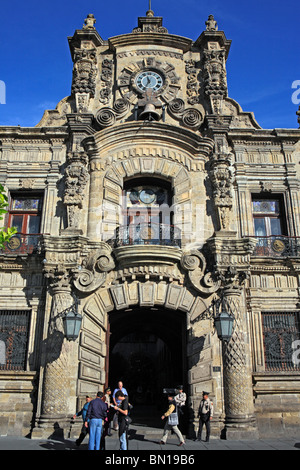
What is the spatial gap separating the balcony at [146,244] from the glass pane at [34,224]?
10.4ft

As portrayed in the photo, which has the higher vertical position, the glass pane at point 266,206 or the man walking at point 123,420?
the glass pane at point 266,206

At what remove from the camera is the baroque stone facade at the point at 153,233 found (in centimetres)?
1368

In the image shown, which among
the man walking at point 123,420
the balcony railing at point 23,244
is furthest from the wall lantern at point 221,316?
the balcony railing at point 23,244

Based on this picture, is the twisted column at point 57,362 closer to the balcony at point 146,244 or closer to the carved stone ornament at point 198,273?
the balcony at point 146,244

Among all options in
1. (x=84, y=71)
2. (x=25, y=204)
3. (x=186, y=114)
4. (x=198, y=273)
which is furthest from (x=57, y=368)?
(x=84, y=71)

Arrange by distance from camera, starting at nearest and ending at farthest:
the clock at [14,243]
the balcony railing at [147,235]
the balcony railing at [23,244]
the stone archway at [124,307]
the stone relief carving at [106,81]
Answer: the stone archway at [124,307], the balcony railing at [147,235], the balcony railing at [23,244], the clock at [14,243], the stone relief carving at [106,81]

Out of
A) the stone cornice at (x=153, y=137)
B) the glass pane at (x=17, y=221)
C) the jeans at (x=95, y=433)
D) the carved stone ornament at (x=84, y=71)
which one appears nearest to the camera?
the jeans at (x=95, y=433)

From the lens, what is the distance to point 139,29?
19.2 meters

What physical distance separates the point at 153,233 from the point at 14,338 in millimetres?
5953

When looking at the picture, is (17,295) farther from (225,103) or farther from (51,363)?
(225,103)

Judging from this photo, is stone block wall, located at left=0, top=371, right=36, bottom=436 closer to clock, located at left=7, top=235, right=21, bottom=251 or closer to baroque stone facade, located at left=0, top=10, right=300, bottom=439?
baroque stone facade, located at left=0, top=10, right=300, bottom=439

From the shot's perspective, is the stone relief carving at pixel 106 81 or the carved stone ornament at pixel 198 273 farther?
the stone relief carving at pixel 106 81
